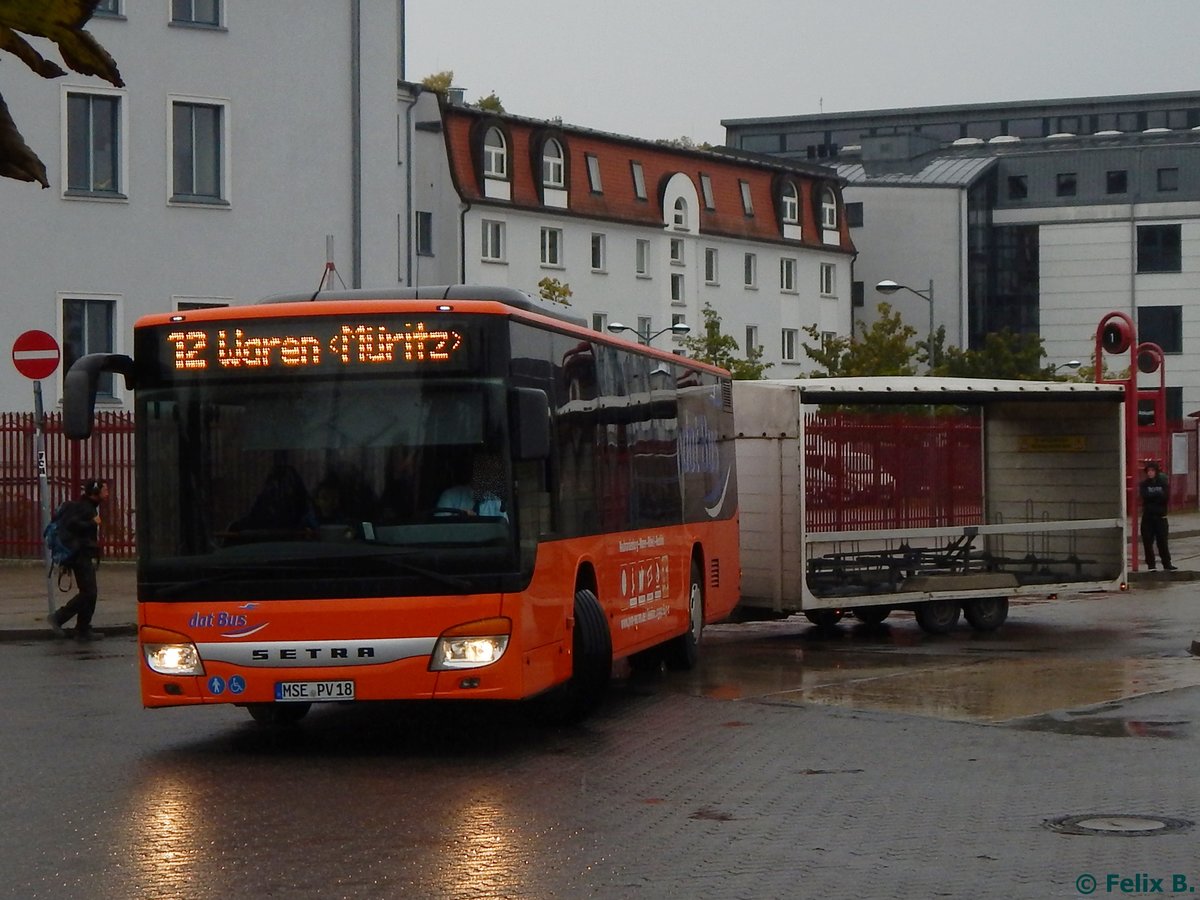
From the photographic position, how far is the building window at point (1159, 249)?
87062 mm

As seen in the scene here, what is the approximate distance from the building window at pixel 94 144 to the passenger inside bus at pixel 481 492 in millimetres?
25324

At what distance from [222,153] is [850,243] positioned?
5035 cm

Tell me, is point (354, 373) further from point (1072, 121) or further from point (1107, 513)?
point (1072, 121)

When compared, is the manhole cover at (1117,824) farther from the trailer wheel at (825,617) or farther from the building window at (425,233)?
the building window at (425,233)

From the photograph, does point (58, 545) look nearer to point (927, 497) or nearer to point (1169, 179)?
point (927, 497)

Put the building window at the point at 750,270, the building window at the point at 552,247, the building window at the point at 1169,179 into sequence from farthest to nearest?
1. the building window at the point at 1169,179
2. the building window at the point at 750,270
3. the building window at the point at 552,247

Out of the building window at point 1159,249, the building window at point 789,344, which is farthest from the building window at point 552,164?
the building window at point 1159,249

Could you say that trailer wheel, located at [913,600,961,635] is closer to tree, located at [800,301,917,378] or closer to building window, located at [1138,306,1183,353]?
tree, located at [800,301,917,378]

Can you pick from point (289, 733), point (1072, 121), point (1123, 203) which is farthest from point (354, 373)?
point (1072, 121)

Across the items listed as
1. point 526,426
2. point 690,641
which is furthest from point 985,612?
point 526,426

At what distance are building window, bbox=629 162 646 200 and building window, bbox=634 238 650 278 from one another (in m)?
1.72

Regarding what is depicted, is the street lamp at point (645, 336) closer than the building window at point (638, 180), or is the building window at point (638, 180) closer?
the street lamp at point (645, 336)

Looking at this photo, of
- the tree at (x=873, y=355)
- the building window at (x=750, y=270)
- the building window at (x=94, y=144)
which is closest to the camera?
the building window at (x=94, y=144)

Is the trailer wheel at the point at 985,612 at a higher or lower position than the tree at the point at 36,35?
lower
